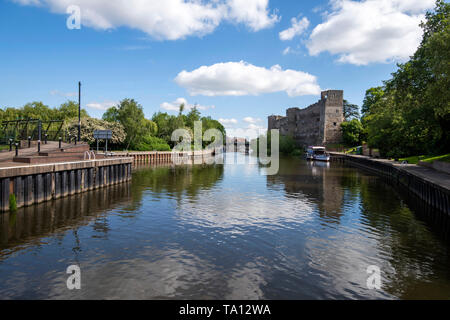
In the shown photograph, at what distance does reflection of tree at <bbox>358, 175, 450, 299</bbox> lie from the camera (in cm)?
978

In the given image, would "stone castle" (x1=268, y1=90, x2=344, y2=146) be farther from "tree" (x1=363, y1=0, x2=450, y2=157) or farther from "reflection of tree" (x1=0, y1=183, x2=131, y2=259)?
"reflection of tree" (x1=0, y1=183, x2=131, y2=259)

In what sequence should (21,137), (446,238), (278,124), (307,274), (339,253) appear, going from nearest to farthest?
(307,274) < (339,253) < (446,238) < (21,137) < (278,124)

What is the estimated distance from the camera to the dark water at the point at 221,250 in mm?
9461

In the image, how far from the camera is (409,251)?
13.1 meters

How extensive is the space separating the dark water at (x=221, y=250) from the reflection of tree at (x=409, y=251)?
0.05 metres

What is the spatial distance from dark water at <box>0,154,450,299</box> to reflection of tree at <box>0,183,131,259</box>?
0.05m

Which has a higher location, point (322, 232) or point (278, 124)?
point (278, 124)

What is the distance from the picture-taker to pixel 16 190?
17.8m

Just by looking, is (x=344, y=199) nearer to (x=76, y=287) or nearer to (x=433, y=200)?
(x=433, y=200)

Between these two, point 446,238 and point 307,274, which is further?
point 446,238

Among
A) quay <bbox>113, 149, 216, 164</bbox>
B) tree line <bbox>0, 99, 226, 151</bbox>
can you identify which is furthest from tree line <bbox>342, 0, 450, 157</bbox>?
tree line <bbox>0, 99, 226, 151</bbox>
